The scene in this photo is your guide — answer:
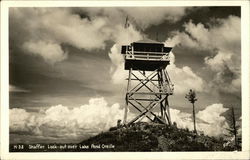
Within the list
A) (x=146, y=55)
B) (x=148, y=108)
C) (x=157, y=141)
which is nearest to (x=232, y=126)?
(x=157, y=141)

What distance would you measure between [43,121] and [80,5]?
164 inches

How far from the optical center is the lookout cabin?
15.5 metres

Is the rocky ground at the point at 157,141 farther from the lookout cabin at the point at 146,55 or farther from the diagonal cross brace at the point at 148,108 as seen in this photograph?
the lookout cabin at the point at 146,55

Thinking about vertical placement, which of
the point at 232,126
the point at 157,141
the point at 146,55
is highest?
the point at 146,55

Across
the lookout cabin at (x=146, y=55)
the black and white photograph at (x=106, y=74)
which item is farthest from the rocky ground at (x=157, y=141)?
the lookout cabin at (x=146, y=55)

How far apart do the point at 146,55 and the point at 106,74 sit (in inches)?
87.5

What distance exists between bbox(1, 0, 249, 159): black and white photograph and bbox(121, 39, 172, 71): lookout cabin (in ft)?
1.60

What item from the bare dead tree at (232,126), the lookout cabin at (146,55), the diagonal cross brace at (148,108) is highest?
the lookout cabin at (146,55)

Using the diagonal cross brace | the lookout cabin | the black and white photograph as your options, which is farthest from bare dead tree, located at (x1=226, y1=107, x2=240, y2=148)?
the lookout cabin

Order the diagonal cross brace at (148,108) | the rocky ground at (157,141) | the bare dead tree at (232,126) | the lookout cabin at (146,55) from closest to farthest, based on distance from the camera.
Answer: the rocky ground at (157,141), the bare dead tree at (232,126), the lookout cabin at (146,55), the diagonal cross brace at (148,108)

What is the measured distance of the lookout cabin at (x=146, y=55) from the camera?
1547 centimetres

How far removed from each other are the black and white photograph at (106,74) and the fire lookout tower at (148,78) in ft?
1.97

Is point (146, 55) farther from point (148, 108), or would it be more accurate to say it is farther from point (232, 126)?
point (232, 126)

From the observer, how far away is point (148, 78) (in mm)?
16188
